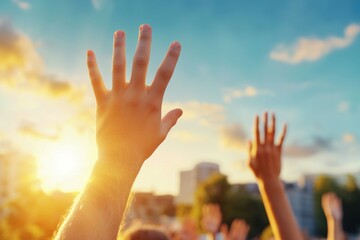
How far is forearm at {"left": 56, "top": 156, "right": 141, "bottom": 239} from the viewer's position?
52.1 inches

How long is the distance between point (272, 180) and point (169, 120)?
5.12 ft

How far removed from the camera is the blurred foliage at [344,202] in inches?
2654

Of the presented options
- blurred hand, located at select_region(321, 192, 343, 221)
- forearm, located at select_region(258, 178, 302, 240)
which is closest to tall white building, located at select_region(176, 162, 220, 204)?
blurred hand, located at select_region(321, 192, 343, 221)

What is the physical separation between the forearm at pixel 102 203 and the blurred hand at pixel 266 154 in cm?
170

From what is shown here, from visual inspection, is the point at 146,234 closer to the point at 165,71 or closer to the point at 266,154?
the point at 266,154

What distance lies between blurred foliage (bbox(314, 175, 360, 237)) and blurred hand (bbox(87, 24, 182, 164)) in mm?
66553

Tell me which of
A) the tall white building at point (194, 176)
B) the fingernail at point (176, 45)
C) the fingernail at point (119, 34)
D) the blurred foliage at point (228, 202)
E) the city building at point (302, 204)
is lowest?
the fingernail at point (176, 45)

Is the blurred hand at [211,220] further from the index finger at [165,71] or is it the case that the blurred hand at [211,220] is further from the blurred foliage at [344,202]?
the blurred foliage at [344,202]

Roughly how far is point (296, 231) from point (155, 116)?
158 centimetres

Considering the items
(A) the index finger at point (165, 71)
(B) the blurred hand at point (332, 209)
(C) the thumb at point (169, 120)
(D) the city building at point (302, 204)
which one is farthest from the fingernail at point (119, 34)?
(D) the city building at point (302, 204)

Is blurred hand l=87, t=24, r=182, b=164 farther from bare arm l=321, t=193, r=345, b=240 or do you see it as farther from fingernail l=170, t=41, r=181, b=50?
bare arm l=321, t=193, r=345, b=240

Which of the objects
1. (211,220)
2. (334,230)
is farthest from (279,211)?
(211,220)

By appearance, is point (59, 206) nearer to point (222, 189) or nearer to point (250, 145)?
point (222, 189)

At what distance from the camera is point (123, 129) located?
1495mm
